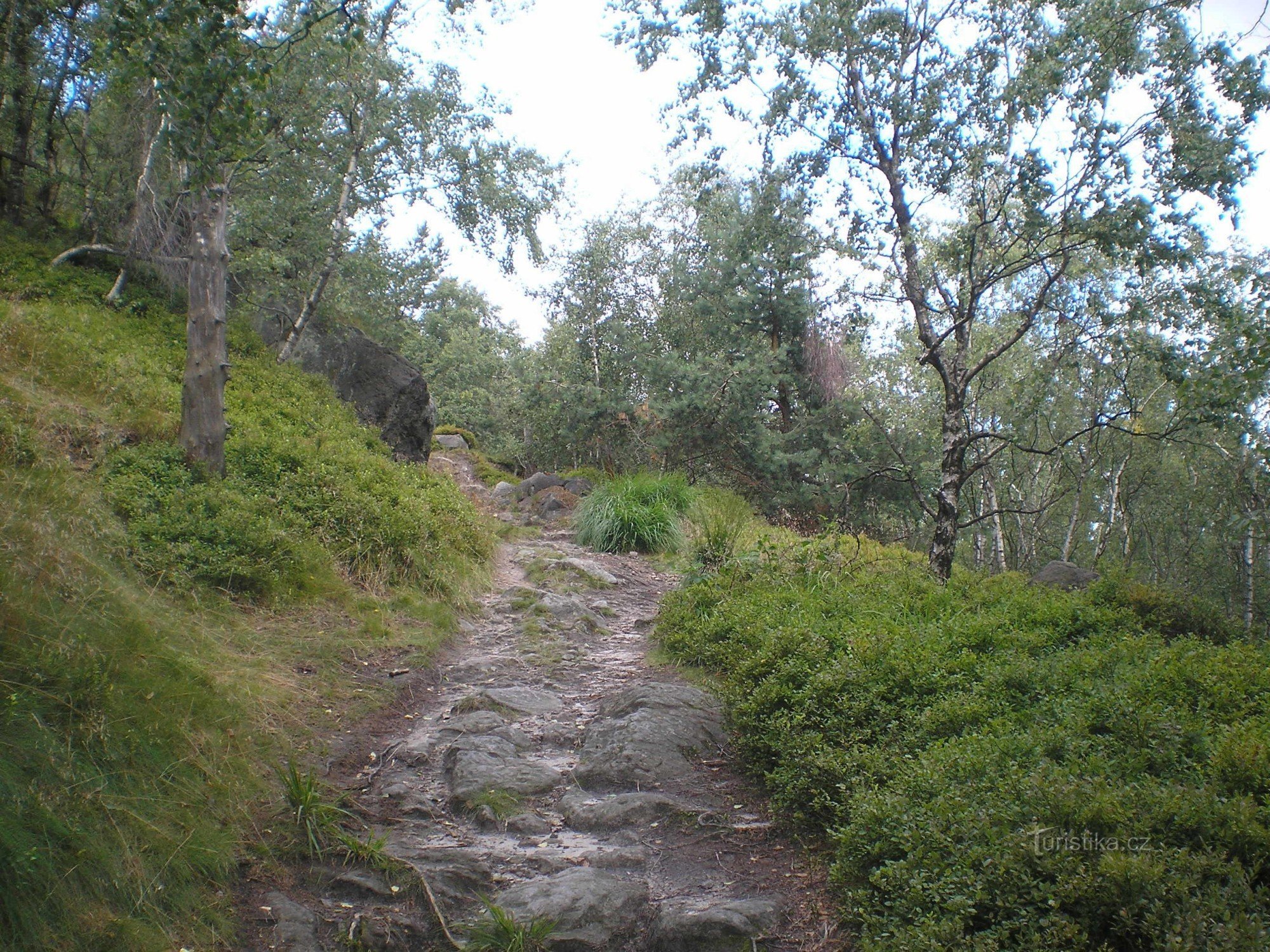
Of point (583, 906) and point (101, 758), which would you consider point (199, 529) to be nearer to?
point (101, 758)

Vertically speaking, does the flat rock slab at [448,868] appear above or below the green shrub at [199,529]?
below

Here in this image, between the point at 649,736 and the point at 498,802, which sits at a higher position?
the point at 649,736

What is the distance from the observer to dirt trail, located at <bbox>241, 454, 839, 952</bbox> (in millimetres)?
3131

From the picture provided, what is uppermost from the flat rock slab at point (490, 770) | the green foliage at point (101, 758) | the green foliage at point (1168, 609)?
the green foliage at point (1168, 609)

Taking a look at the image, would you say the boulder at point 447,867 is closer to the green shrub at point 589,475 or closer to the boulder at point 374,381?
the boulder at point 374,381

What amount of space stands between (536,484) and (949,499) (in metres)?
10.7

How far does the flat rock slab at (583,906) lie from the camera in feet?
10.2

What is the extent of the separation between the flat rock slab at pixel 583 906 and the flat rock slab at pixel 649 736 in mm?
1141

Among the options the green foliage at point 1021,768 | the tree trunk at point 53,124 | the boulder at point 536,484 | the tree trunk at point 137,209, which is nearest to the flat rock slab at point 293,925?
the green foliage at point 1021,768

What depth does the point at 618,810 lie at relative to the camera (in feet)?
13.8

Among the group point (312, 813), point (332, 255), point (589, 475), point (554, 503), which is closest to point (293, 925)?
point (312, 813)

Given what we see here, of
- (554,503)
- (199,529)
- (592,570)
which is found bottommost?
(592,570)

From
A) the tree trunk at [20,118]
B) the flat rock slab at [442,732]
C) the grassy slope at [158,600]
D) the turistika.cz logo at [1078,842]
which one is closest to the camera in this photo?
the turistika.cz logo at [1078,842]

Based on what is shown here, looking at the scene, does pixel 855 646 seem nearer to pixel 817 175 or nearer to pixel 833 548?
pixel 833 548
